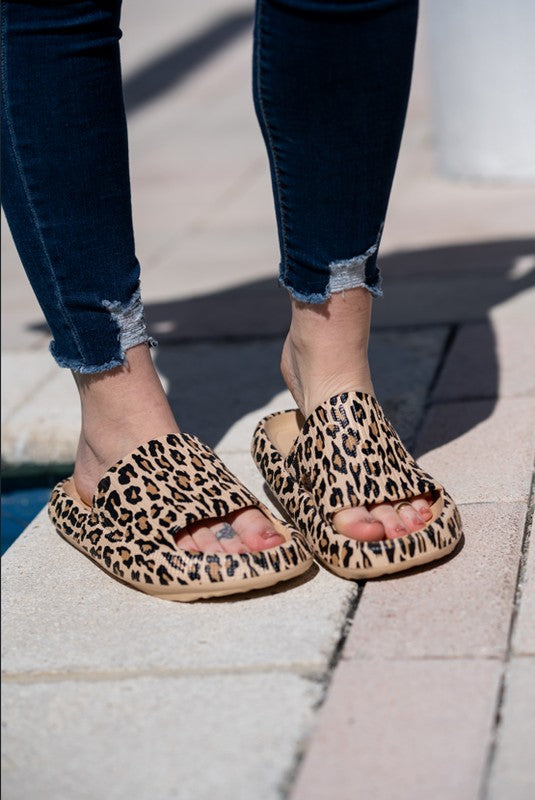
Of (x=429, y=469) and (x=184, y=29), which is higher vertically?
(x=429, y=469)

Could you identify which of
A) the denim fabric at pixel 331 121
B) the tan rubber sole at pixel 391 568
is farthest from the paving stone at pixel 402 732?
the denim fabric at pixel 331 121

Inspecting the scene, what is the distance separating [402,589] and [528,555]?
→ 0.19 metres

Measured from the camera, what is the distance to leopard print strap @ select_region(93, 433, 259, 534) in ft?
5.08

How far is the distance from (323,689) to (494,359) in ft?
3.94

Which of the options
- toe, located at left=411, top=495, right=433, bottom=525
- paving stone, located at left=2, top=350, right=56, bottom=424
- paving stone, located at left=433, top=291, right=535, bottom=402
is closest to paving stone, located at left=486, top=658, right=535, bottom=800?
toe, located at left=411, top=495, right=433, bottom=525

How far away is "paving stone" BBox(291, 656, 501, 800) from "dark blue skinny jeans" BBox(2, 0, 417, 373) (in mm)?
570

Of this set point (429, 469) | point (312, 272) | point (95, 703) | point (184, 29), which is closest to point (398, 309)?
point (429, 469)

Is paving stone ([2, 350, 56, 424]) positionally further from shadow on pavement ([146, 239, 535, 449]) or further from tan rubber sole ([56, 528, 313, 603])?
tan rubber sole ([56, 528, 313, 603])

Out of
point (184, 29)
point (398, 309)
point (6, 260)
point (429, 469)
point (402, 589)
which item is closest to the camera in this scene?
point (402, 589)

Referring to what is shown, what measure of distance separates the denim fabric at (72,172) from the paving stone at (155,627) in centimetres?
34

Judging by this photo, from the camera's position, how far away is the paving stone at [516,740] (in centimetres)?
109

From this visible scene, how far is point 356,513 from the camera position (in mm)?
1530

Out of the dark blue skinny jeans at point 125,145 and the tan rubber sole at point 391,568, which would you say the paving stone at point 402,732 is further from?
the dark blue skinny jeans at point 125,145

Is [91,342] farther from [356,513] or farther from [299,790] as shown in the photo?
[299,790]
